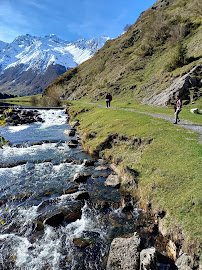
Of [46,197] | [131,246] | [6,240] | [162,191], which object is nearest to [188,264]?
[131,246]

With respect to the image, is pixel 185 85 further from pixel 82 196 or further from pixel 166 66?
pixel 82 196

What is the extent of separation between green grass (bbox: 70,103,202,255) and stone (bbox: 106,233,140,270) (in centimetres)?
226

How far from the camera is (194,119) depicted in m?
24.2

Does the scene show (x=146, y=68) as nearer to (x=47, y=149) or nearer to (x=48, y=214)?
(x=47, y=149)

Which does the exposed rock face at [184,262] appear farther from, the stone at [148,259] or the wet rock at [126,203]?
the wet rock at [126,203]

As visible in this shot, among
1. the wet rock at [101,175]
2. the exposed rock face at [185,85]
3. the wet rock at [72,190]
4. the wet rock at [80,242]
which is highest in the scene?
the exposed rock face at [185,85]

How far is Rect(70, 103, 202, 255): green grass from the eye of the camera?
9242 millimetres

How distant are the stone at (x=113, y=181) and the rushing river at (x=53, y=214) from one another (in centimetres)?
40

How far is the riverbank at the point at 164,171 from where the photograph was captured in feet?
28.8

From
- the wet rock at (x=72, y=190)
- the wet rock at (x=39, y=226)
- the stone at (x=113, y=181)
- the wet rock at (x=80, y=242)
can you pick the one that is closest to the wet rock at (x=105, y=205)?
the stone at (x=113, y=181)

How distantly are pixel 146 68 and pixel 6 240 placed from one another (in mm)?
65899

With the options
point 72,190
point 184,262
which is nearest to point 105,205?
point 72,190

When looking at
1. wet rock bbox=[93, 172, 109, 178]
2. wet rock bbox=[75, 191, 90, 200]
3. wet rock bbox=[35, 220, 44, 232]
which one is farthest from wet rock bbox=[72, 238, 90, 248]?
wet rock bbox=[93, 172, 109, 178]

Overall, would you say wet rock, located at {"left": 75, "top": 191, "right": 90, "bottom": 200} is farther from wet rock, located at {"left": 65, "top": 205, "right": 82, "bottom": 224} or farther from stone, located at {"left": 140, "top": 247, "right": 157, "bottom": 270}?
stone, located at {"left": 140, "top": 247, "right": 157, "bottom": 270}
